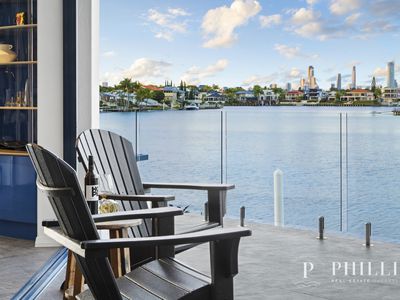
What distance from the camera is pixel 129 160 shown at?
4004 millimetres

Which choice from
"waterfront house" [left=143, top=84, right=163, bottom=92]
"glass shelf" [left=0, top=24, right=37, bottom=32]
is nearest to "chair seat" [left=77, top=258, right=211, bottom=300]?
"glass shelf" [left=0, top=24, right=37, bottom=32]

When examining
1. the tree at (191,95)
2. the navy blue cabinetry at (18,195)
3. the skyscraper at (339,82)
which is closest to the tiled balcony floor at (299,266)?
the navy blue cabinetry at (18,195)

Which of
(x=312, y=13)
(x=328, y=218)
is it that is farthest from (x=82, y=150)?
(x=312, y=13)

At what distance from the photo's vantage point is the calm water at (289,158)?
20.1ft

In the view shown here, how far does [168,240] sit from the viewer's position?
85.1 inches

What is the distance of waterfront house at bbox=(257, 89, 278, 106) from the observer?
23.2ft

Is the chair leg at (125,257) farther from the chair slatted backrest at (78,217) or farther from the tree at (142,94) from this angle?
the tree at (142,94)

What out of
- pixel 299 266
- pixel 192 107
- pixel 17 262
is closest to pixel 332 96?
pixel 192 107

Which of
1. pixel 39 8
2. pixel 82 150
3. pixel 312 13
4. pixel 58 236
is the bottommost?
pixel 58 236

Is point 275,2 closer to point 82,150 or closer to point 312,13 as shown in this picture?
point 312,13

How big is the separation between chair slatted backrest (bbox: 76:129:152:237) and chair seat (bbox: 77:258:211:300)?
1057 millimetres

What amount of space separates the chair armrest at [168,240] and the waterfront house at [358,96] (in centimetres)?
466

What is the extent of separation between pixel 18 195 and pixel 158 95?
8.82 feet

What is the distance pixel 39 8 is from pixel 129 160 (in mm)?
1821
